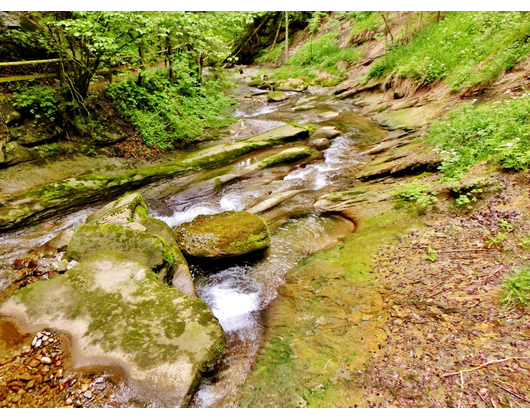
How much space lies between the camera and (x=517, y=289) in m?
2.68

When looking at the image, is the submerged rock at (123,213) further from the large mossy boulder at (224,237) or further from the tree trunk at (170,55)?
the tree trunk at (170,55)

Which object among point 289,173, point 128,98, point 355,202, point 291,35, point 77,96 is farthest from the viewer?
point 291,35

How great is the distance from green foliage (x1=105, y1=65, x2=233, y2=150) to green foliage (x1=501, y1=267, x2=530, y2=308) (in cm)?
984

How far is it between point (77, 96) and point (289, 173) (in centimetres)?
676

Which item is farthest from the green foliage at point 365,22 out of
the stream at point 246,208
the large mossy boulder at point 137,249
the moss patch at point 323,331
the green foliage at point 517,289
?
the large mossy boulder at point 137,249

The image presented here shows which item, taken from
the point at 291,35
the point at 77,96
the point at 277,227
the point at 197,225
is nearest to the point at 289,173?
the point at 277,227

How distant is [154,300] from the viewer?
356 cm

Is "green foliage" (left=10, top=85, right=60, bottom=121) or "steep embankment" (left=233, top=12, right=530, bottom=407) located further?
"green foliage" (left=10, top=85, right=60, bottom=121)

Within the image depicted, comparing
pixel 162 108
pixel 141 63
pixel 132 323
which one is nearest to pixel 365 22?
pixel 162 108

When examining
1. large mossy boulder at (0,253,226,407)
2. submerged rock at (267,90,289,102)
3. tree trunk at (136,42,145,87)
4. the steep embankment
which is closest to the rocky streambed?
large mossy boulder at (0,253,226,407)

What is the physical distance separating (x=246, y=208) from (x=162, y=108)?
6.16 meters

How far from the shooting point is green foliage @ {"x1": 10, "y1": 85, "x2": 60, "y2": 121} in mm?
7223

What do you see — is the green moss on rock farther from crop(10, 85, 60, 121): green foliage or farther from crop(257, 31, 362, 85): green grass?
crop(257, 31, 362, 85): green grass

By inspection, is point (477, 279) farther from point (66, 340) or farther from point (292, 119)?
point (292, 119)
